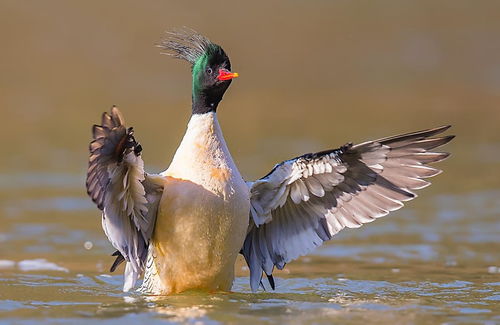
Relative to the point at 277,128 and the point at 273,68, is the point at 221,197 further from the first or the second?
the point at 273,68

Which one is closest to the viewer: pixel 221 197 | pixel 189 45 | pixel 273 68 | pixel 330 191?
pixel 221 197

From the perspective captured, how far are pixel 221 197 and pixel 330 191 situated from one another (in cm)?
105

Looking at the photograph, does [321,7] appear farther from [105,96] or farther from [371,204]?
[371,204]

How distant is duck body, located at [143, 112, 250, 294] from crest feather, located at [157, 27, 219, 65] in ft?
1.85

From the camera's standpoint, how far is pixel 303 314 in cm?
805

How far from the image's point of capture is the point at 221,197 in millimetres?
8414

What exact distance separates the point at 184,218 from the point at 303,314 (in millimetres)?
1216

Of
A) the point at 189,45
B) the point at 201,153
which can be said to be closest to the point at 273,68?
the point at 189,45

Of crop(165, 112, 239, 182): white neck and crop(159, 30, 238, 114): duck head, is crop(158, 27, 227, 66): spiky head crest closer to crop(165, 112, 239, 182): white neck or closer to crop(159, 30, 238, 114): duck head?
crop(159, 30, 238, 114): duck head

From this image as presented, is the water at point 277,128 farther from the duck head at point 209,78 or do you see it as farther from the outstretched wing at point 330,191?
the duck head at point 209,78

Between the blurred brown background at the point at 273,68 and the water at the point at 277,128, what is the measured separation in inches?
1.6

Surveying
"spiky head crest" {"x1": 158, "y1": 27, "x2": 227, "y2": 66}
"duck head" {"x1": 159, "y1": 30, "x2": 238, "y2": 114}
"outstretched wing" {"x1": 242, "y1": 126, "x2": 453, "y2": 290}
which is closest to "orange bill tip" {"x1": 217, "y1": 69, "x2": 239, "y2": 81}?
"duck head" {"x1": 159, "y1": 30, "x2": 238, "y2": 114}

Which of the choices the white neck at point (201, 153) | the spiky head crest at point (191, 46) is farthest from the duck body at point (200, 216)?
the spiky head crest at point (191, 46)

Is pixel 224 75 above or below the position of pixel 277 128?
below
